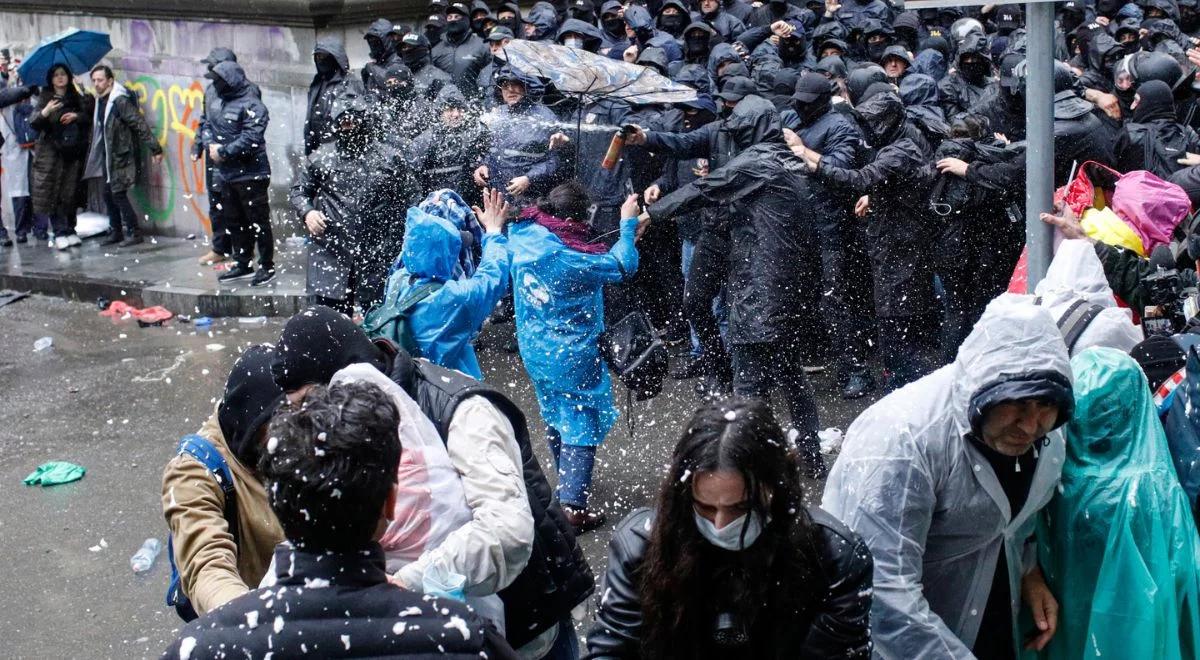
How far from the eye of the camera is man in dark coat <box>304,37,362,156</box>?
1010 cm

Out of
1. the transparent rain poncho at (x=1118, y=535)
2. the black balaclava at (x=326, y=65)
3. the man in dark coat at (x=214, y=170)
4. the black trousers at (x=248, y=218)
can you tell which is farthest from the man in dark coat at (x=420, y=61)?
the transparent rain poncho at (x=1118, y=535)

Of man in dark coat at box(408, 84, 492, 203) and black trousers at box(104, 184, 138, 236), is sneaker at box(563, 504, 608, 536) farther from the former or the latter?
black trousers at box(104, 184, 138, 236)

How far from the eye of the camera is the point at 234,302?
1116 centimetres

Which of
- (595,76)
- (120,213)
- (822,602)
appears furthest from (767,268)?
(120,213)

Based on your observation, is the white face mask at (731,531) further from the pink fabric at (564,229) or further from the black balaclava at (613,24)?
the black balaclava at (613,24)

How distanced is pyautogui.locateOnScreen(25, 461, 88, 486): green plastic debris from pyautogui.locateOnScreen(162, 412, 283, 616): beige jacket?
14.0 ft

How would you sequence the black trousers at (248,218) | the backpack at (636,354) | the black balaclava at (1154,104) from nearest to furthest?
the backpack at (636,354) < the black balaclava at (1154,104) < the black trousers at (248,218)

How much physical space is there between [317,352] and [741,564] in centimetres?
111

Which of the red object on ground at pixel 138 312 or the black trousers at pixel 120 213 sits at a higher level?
the black trousers at pixel 120 213

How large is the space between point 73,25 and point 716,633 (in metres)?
14.4

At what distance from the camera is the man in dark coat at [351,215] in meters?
8.74

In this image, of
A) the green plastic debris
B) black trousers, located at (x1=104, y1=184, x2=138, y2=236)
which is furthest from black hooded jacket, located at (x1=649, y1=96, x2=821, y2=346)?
black trousers, located at (x1=104, y1=184, x2=138, y2=236)

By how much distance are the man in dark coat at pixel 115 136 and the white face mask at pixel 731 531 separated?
11.7m

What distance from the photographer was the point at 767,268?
701 centimetres
